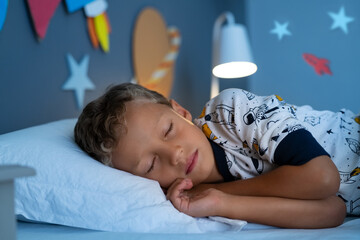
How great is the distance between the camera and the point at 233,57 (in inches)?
79.3

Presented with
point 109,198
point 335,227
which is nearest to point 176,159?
point 109,198

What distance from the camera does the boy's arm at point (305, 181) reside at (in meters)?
0.81

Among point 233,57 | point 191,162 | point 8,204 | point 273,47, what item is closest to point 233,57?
point 233,57

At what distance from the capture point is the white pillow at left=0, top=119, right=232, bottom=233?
0.78 meters

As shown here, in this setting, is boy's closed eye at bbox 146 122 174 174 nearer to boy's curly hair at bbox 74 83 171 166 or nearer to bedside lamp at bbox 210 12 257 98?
boy's curly hair at bbox 74 83 171 166

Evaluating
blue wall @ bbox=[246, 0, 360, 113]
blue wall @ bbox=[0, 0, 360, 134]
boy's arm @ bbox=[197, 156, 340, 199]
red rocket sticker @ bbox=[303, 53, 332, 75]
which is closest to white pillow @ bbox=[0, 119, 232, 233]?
boy's arm @ bbox=[197, 156, 340, 199]

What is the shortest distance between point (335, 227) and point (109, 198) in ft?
1.72

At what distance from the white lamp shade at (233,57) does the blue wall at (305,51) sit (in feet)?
2.58

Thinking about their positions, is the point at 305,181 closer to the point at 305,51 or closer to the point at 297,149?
the point at 297,149

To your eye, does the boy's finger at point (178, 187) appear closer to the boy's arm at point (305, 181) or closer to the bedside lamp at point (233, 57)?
the boy's arm at point (305, 181)

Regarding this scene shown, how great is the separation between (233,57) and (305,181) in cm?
129

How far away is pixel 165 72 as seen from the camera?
7.45 ft

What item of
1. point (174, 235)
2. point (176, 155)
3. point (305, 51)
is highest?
point (305, 51)

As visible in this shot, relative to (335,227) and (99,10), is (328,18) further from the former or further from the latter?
(335,227)
